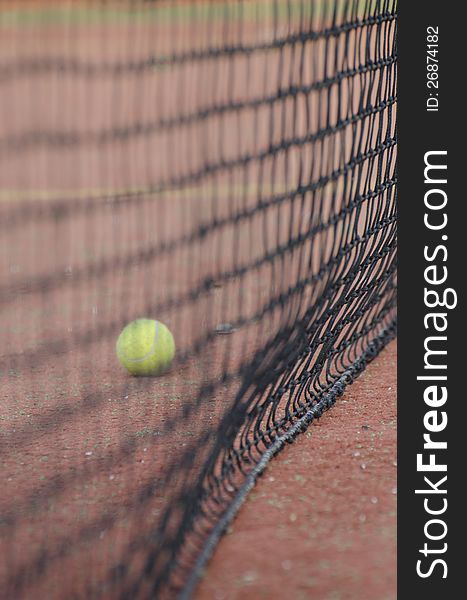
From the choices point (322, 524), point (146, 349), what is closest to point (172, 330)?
point (146, 349)

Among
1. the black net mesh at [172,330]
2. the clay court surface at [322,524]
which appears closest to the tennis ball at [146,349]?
the black net mesh at [172,330]

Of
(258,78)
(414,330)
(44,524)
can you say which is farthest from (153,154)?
(44,524)

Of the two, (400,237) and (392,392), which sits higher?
(400,237)

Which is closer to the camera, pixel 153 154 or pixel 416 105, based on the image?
pixel 416 105

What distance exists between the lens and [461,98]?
339 cm

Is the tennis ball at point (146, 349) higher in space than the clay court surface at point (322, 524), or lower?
higher

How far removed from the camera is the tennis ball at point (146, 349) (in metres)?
3.57

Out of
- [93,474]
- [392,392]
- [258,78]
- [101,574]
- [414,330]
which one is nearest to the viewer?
[101,574]

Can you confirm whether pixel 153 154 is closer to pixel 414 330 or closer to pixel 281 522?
pixel 414 330

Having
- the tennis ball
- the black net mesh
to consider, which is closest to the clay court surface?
the black net mesh

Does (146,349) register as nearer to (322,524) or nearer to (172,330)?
(172,330)

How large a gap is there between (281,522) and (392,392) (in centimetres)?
112

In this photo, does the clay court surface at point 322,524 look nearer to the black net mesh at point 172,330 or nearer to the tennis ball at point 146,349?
the black net mesh at point 172,330

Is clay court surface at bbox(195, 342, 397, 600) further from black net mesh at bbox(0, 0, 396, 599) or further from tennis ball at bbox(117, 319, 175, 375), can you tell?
tennis ball at bbox(117, 319, 175, 375)
